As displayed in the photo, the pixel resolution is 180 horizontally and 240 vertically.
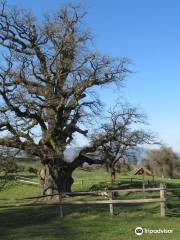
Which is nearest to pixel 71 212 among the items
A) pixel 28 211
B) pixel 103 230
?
pixel 28 211

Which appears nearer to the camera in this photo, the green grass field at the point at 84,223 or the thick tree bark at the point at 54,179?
the green grass field at the point at 84,223

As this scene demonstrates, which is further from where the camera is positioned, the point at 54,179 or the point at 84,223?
the point at 54,179

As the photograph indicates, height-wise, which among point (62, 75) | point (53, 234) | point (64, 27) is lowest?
point (53, 234)

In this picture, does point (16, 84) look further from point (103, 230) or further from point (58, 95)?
point (103, 230)

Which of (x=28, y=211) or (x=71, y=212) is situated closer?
(x=71, y=212)

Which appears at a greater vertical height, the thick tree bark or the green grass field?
the thick tree bark

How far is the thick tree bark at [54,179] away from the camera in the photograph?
33.0 m

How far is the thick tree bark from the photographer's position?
33.0 m

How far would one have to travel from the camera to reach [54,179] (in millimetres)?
33094

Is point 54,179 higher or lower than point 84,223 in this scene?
higher

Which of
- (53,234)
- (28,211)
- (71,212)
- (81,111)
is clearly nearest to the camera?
(53,234)

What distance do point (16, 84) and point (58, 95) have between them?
2.92 metres

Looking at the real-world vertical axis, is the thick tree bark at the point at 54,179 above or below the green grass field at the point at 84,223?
above

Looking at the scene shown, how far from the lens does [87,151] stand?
34.8 metres
